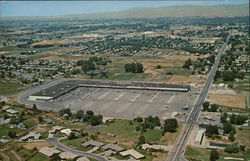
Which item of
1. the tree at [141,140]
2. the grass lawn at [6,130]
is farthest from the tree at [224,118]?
the grass lawn at [6,130]

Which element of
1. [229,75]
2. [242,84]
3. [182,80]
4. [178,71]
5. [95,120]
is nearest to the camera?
[95,120]

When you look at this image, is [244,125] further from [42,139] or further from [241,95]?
[42,139]

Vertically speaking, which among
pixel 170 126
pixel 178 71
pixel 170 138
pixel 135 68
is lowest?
pixel 170 138

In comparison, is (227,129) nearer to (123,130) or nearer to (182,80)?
(123,130)

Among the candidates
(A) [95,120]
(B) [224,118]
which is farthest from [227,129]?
(A) [95,120]

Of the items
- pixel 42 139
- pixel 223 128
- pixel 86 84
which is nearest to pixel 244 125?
pixel 223 128

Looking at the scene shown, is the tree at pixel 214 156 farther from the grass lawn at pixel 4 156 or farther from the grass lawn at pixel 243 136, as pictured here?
the grass lawn at pixel 4 156

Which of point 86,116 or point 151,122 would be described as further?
point 86,116

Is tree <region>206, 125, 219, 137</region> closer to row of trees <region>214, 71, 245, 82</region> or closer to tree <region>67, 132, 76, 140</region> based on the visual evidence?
tree <region>67, 132, 76, 140</region>
